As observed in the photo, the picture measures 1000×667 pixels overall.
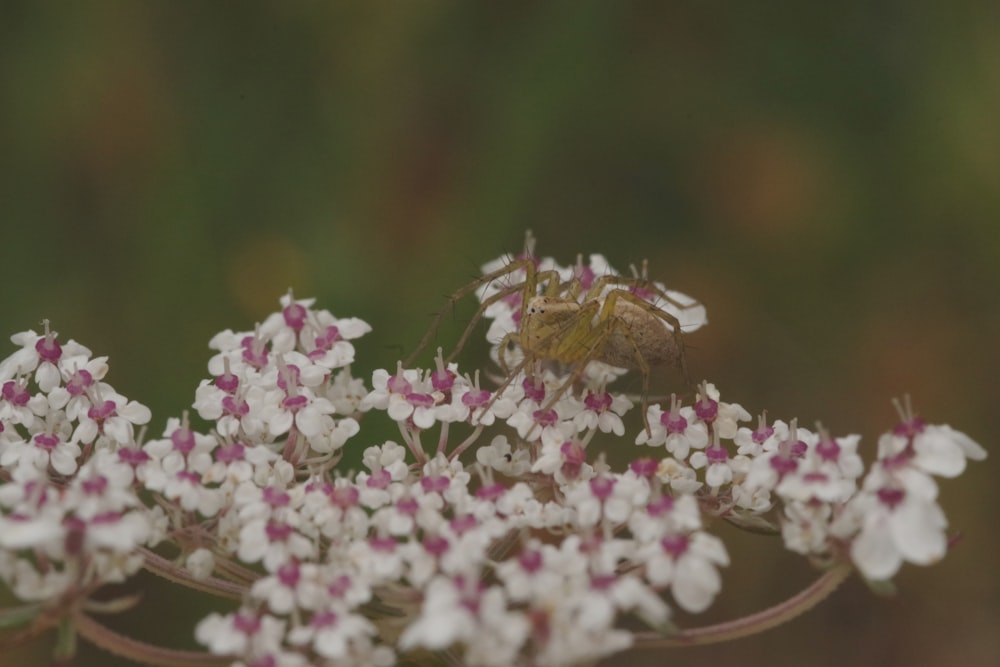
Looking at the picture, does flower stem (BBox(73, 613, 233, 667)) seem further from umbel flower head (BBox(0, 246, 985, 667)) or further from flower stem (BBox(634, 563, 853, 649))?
flower stem (BBox(634, 563, 853, 649))

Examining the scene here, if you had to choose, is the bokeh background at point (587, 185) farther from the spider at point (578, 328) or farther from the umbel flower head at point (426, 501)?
the umbel flower head at point (426, 501)

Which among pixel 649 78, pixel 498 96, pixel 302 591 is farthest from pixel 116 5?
pixel 302 591

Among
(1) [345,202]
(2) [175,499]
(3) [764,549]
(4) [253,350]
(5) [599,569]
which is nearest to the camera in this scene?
(5) [599,569]

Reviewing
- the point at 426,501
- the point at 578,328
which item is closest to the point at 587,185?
the point at 578,328

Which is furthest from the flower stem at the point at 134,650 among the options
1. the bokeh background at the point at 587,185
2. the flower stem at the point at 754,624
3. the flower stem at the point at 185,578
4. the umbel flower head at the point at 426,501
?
the bokeh background at the point at 587,185

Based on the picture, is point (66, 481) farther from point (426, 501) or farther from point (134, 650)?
point (426, 501)

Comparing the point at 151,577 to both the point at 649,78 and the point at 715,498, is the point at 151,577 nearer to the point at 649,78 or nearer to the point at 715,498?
the point at 715,498
